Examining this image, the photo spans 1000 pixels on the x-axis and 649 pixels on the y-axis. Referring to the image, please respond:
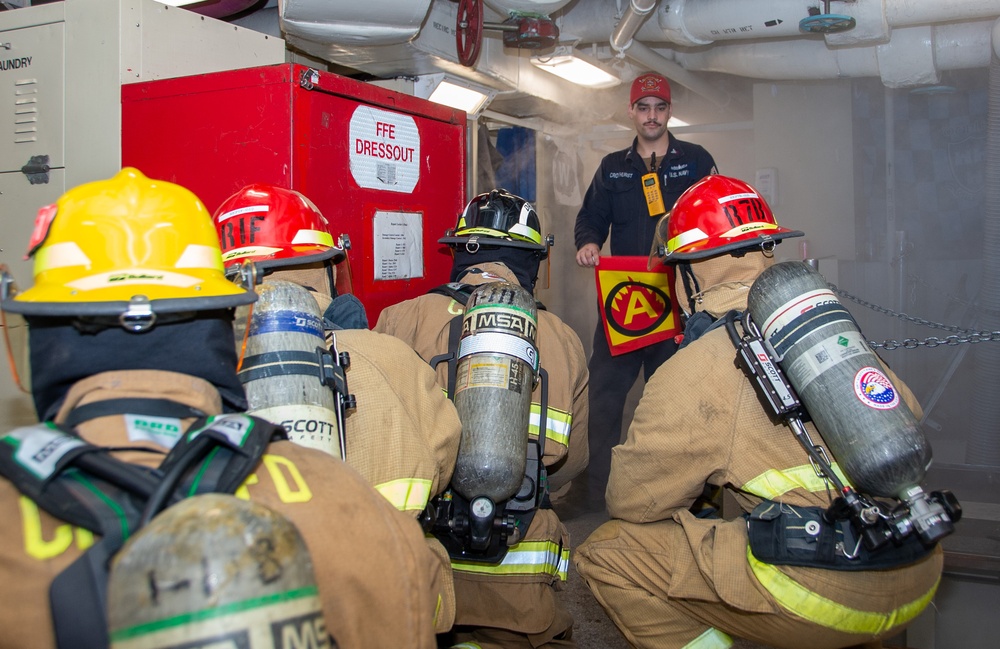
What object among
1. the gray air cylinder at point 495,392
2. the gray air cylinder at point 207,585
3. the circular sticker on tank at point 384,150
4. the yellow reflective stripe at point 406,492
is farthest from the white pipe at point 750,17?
the gray air cylinder at point 207,585

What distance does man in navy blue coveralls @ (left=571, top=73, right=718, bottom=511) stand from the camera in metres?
4.67

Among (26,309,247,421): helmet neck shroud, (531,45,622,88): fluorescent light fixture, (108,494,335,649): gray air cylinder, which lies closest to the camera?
(108,494,335,649): gray air cylinder

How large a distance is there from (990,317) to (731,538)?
12.8 feet

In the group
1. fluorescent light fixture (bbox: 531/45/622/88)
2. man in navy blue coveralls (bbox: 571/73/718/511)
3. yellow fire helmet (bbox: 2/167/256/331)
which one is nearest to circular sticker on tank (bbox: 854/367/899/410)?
yellow fire helmet (bbox: 2/167/256/331)

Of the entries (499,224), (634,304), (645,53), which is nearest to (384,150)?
(499,224)

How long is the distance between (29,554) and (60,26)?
2977 mm

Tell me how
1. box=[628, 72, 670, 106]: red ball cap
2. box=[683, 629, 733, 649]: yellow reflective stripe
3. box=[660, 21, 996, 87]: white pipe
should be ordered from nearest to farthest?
box=[683, 629, 733, 649]: yellow reflective stripe < box=[628, 72, 670, 106]: red ball cap < box=[660, 21, 996, 87]: white pipe

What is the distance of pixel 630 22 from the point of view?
4879 mm

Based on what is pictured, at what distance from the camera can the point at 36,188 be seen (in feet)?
11.4

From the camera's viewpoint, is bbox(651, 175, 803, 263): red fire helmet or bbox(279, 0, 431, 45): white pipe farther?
bbox(279, 0, 431, 45): white pipe

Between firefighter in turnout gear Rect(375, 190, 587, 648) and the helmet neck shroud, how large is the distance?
1.41m

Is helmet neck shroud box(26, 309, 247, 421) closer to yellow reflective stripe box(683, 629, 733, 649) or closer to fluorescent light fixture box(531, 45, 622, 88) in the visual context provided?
yellow reflective stripe box(683, 629, 733, 649)

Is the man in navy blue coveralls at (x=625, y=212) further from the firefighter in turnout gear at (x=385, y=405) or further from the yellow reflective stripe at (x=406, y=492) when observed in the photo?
the yellow reflective stripe at (x=406, y=492)

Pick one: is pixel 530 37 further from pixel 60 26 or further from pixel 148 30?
pixel 60 26
